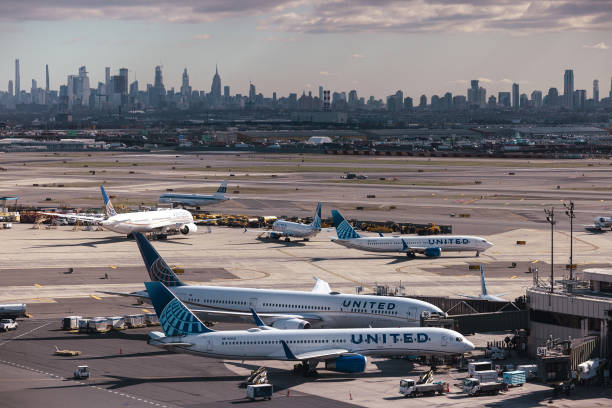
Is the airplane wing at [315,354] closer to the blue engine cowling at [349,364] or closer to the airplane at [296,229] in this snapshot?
the blue engine cowling at [349,364]

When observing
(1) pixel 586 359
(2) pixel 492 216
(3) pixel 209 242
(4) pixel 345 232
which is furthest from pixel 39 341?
(2) pixel 492 216

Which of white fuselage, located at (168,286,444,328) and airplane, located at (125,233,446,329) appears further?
white fuselage, located at (168,286,444,328)

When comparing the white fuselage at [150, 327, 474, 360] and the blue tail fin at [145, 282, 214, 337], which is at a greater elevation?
the blue tail fin at [145, 282, 214, 337]

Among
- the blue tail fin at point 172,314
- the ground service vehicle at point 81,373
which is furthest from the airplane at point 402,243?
the ground service vehicle at point 81,373

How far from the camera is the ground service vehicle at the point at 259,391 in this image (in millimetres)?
57812

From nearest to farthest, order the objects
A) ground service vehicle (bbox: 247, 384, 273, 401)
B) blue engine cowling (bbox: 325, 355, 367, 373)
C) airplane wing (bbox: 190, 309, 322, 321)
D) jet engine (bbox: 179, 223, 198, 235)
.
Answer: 1. ground service vehicle (bbox: 247, 384, 273, 401)
2. blue engine cowling (bbox: 325, 355, 367, 373)
3. airplane wing (bbox: 190, 309, 322, 321)
4. jet engine (bbox: 179, 223, 198, 235)

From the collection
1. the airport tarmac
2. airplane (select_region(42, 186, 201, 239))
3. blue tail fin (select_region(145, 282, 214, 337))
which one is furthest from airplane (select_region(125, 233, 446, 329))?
airplane (select_region(42, 186, 201, 239))

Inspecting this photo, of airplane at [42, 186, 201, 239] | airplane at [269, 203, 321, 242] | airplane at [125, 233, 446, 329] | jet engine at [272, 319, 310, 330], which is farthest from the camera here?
airplane at [269, 203, 321, 242]

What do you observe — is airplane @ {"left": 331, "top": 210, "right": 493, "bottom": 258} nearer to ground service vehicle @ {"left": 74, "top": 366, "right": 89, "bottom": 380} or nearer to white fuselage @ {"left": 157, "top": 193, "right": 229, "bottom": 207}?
white fuselage @ {"left": 157, "top": 193, "right": 229, "bottom": 207}

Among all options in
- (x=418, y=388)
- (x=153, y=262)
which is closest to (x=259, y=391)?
(x=418, y=388)

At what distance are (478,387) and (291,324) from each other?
16464 mm

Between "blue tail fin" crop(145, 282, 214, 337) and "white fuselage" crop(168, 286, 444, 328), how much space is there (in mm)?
10747

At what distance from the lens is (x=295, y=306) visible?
2943 inches

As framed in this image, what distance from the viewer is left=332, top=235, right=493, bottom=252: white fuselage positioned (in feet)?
393
